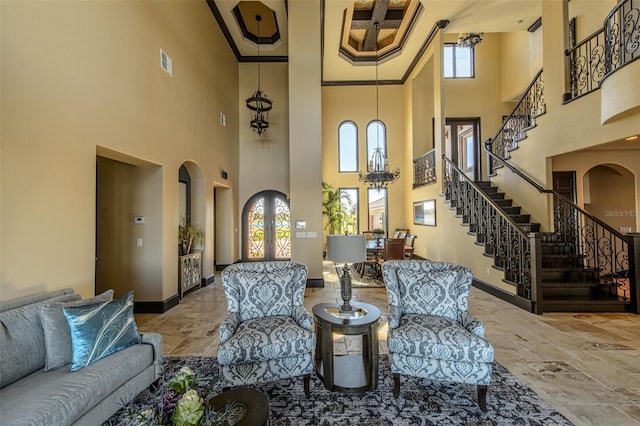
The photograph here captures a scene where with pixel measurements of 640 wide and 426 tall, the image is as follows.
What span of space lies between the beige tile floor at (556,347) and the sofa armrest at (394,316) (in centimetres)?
90

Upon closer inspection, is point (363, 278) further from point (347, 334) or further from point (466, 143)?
point (466, 143)

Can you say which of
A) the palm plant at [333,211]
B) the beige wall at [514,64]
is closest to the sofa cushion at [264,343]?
the palm plant at [333,211]

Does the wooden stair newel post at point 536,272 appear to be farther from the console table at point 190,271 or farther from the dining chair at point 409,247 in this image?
the console table at point 190,271

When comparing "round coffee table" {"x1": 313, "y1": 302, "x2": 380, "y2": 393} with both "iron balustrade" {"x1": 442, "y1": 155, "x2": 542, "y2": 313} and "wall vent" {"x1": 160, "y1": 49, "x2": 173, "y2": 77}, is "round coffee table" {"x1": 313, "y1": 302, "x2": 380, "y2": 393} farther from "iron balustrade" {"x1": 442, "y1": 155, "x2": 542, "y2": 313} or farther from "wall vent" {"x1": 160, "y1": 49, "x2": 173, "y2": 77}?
"wall vent" {"x1": 160, "y1": 49, "x2": 173, "y2": 77}

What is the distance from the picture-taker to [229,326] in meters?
2.41

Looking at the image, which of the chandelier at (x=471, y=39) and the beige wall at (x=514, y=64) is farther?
the beige wall at (x=514, y=64)

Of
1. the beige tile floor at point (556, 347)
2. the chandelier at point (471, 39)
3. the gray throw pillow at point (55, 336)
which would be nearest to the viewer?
the gray throw pillow at point (55, 336)

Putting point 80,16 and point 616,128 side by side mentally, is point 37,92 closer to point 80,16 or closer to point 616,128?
point 80,16

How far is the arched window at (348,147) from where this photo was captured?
10102 mm

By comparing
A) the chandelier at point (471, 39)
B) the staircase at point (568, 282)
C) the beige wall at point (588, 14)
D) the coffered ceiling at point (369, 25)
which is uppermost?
the coffered ceiling at point (369, 25)

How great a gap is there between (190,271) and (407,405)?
4565 mm

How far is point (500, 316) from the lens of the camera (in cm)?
412

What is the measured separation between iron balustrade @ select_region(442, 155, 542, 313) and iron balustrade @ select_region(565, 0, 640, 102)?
2319mm

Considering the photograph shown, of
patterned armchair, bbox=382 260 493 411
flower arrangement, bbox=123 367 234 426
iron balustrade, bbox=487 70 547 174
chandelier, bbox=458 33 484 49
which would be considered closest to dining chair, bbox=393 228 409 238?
iron balustrade, bbox=487 70 547 174
